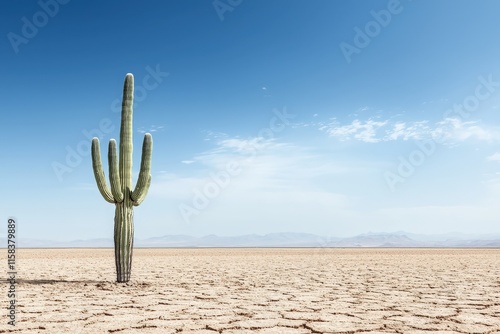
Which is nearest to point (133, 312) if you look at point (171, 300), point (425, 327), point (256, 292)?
point (171, 300)

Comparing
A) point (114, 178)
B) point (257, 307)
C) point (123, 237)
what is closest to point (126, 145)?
point (114, 178)

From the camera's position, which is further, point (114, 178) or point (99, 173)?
point (99, 173)

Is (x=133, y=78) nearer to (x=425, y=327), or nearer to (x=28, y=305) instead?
(x=28, y=305)

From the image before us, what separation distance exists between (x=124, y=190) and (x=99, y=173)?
54cm

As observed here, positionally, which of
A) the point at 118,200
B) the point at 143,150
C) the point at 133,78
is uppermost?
the point at 133,78

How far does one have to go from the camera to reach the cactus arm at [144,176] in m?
7.73

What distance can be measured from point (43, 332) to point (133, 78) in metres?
5.13

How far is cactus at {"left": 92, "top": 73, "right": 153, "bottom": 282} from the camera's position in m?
7.68

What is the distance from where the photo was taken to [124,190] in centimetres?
772

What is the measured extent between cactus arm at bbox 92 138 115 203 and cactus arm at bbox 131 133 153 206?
1.31 ft

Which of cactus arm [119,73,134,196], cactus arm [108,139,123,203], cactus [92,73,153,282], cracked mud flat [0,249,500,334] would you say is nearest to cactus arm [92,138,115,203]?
cactus [92,73,153,282]

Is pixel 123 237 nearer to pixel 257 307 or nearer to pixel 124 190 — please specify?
pixel 124 190

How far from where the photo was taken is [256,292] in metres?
6.56

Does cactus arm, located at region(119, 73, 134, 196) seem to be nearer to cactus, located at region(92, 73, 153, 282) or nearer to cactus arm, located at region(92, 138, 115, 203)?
cactus, located at region(92, 73, 153, 282)
